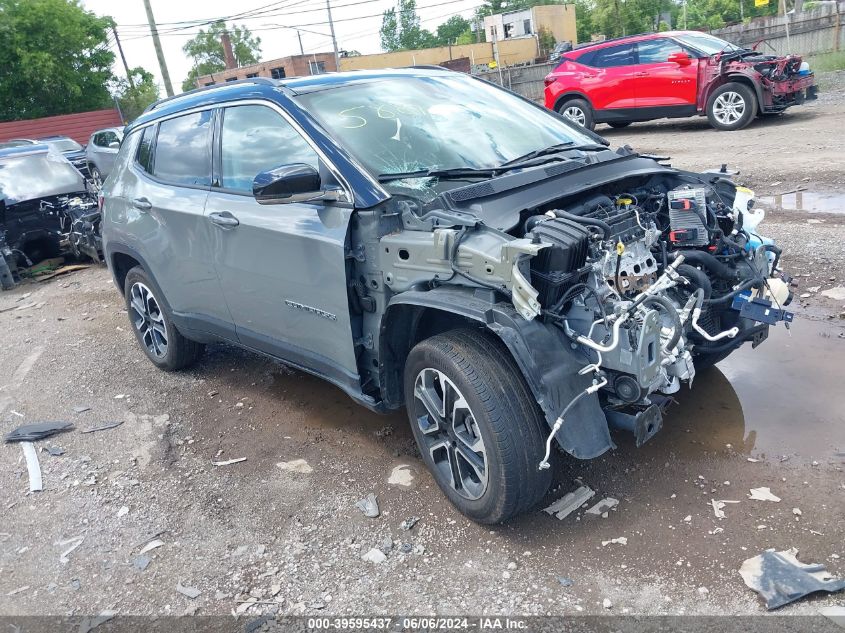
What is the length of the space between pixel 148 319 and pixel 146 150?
1298 millimetres

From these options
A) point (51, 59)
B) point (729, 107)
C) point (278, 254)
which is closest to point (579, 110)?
point (729, 107)

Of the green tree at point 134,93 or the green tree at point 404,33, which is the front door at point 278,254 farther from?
the green tree at point 404,33

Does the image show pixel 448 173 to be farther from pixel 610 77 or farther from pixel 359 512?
pixel 610 77

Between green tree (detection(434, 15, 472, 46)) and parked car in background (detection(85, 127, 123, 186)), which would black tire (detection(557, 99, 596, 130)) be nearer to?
parked car in background (detection(85, 127, 123, 186))

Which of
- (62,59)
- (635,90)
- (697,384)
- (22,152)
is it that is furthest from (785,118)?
(62,59)

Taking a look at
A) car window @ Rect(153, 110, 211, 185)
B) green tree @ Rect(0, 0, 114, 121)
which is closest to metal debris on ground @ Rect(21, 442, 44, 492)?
car window @ Rect(153, 110, 211, 185)

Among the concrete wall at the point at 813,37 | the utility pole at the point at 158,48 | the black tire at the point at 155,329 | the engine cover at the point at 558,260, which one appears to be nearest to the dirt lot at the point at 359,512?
the black tire at the point at 155,329

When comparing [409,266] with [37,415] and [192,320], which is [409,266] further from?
[37,415]

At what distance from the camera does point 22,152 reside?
10102 millimetres

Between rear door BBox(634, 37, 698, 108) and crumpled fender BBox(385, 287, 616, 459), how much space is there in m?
11.2

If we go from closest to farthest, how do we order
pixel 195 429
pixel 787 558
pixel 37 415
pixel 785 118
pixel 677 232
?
pixel 787 558
pixel 677 232
pixel 195 429
pixel 37 415
pixel 785 118

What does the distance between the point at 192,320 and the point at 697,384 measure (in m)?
3.28

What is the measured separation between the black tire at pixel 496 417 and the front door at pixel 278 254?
2.10 ft

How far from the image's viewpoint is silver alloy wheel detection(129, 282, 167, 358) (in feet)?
17.4
